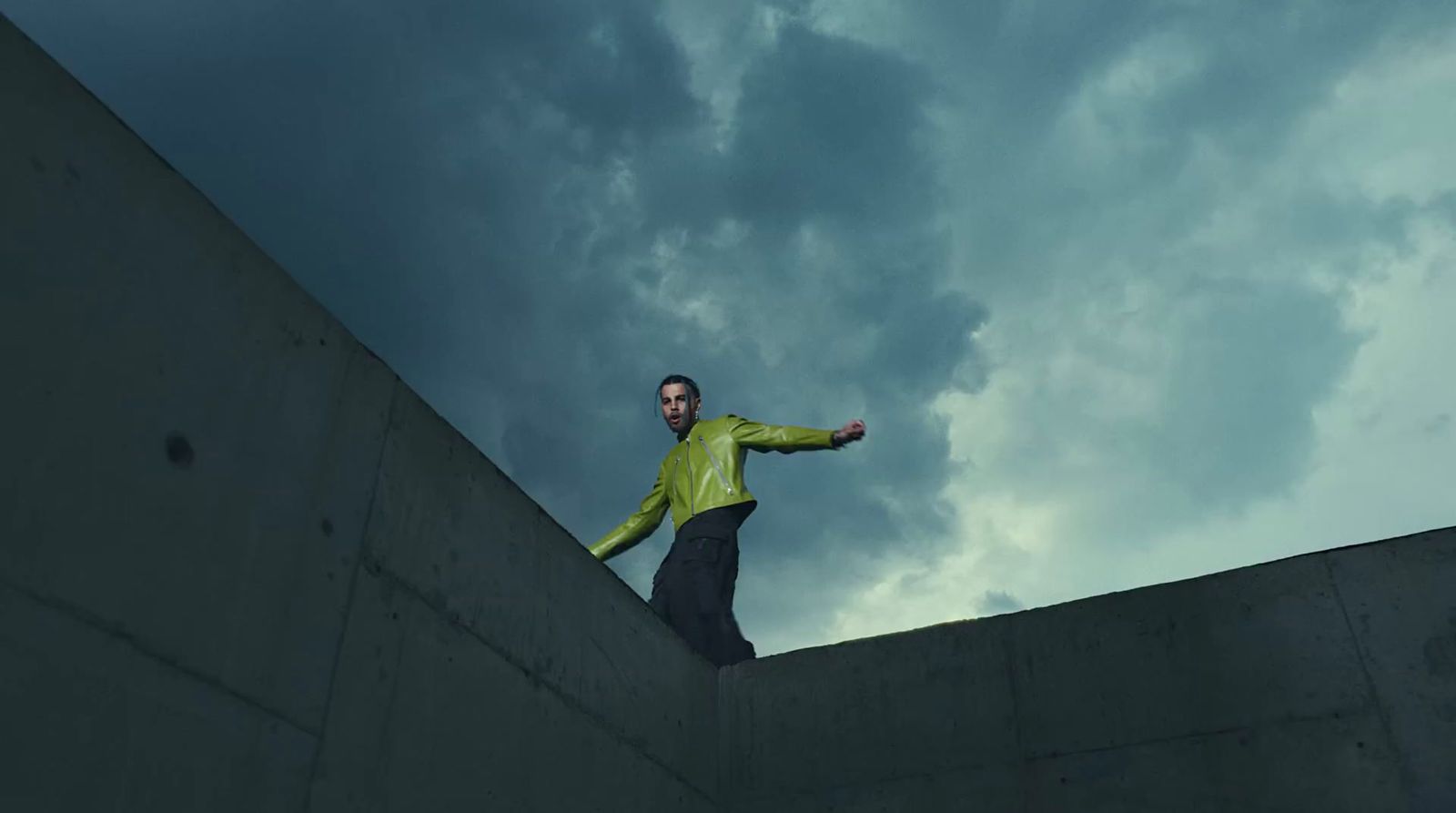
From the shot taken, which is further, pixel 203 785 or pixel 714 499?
pixel 714 499

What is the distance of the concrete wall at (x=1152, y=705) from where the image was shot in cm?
475

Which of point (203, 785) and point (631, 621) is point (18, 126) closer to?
point (203, 785)

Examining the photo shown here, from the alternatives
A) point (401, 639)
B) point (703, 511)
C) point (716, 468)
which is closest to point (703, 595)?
point (703, 511)

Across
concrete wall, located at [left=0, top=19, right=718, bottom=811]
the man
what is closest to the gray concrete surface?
concrete wall, located at [left=0, top=19, right=718, bottom=811]

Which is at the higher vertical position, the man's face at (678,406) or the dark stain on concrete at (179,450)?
the man's face at (678,406)

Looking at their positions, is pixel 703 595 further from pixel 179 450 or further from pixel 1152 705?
pixel 179 450

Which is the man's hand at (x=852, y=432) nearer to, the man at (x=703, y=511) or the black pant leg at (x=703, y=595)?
the man at (x=703, y=511)

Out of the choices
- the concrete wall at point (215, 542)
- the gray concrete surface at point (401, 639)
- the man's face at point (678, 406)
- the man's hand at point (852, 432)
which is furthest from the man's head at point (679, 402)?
the concrete wall at point (215, 542)

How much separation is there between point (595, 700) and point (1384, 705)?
298cm

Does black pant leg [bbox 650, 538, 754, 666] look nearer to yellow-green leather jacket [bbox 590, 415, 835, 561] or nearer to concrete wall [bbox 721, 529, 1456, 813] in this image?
yellow-green leather jacket [bbox 590, 415, 835, 561]

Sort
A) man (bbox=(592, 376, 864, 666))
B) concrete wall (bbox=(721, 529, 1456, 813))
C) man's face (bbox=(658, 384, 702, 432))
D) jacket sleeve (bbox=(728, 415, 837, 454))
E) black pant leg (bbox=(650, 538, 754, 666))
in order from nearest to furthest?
concrete wall (bbox=(721, 529, 1456, 813)), black pant leg (bbox=(650, 538, 754, 666)), man (bbox=(592, 376, 864, 666)), jacket sleeve (bbox=(728, 415, 837, 454)), man's face (bbox=(658, 384, 702, 432))

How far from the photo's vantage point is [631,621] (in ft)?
17.8

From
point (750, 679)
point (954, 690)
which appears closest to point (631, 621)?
point (750, 679)

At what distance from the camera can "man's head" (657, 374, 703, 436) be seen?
7895mm
